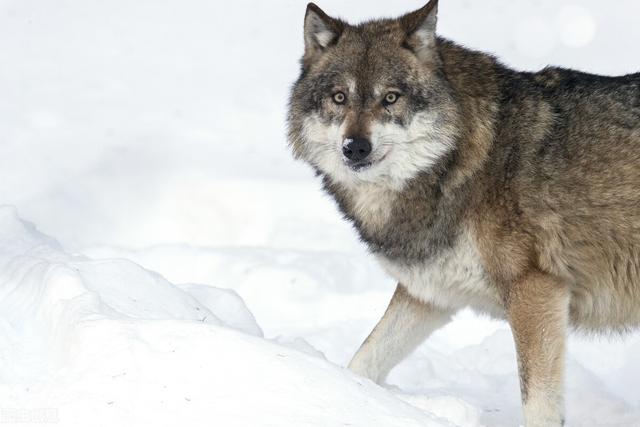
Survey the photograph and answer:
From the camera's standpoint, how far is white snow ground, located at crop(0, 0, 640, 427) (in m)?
3.56

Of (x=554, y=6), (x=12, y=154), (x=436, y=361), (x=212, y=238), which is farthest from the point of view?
(x=554, y=6)

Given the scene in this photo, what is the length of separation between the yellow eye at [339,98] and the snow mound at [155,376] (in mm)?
1355

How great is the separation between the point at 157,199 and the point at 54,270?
4.38m

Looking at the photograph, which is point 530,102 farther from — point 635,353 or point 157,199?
point 157,199

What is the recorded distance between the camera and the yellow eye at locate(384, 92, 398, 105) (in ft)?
15.3

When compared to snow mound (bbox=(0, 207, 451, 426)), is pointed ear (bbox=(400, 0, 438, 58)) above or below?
above

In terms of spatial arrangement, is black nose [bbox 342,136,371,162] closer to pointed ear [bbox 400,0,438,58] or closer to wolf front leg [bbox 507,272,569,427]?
pointed ear [bbox 400,0,438,58]

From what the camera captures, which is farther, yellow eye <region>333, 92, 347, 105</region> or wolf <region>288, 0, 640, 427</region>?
yellow eye <region>333, 92, 347, 105</region>

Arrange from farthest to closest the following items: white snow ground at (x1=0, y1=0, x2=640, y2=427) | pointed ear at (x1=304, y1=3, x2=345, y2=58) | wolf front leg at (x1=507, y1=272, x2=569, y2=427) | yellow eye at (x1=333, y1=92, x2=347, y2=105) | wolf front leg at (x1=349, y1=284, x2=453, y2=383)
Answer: wolf front leg at (x1=349, y1=284, x2=453, y2=383) → pointed ear at (x1=304, y1=3, x2=345, y2=58) → yellow eye at (x1=333, y1=92, x2=347, y2=105) → wolf front leg at (x1=507, y1=272, x2=569, y2=427) → white snow ground at (x1=0, y1=0, x2=640, y2=427)

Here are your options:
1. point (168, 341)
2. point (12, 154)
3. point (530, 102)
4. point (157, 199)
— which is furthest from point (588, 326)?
point (12, 154)

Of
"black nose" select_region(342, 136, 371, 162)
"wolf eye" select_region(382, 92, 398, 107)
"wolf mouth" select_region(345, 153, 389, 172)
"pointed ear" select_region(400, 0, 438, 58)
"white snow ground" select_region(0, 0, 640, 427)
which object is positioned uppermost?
"pointed ear" select_region(400, 0, 438, 58)

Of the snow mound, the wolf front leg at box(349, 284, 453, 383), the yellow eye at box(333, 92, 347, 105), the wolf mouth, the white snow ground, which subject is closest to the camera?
the snow mound

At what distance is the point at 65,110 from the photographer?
35.2 feet

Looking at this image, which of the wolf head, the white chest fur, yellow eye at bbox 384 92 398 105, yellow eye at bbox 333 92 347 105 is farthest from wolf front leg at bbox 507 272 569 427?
yellow eye at bbox 333 92 347 105
